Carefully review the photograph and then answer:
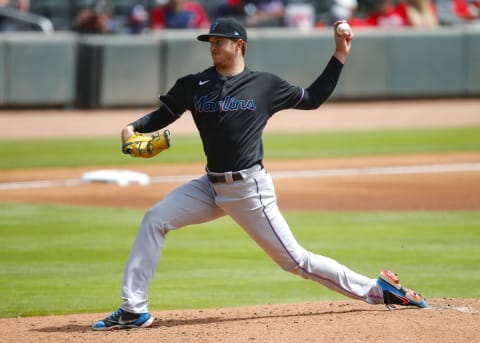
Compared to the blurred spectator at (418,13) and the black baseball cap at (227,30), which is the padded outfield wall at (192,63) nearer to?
the blurred spectator at (418,13)

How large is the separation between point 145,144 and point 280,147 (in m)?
11.0

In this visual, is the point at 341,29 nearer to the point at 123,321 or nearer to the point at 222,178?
the point at 222,178

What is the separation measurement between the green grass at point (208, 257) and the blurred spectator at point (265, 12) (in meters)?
11.7

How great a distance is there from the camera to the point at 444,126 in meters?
19.5

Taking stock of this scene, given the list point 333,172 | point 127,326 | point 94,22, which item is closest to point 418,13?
point 94,22

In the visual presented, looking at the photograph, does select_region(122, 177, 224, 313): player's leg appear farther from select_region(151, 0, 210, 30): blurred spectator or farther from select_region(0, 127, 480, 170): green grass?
select_region(151, 0, 210, 30): blurred spectator

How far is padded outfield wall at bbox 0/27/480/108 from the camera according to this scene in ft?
63.1

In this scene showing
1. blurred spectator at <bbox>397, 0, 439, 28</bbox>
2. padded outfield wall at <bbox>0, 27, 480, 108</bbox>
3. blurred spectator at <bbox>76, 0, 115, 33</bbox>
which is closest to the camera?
padded outfield wall at <bbox>0, 27, 480, 108</bbox>

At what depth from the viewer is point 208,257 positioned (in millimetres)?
8930

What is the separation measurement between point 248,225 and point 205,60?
1406 centimetres

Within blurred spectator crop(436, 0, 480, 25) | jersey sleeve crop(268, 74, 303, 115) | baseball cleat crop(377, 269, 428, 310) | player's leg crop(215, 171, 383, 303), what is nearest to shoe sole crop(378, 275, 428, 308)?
baseball cleat crop(377, 269, 428, 310)

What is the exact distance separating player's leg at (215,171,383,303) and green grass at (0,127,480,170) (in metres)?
9.27

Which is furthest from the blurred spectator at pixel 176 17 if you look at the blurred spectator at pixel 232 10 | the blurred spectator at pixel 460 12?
the blurred spectator at pixel 460 12

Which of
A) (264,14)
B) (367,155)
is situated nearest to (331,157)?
(367,155)
